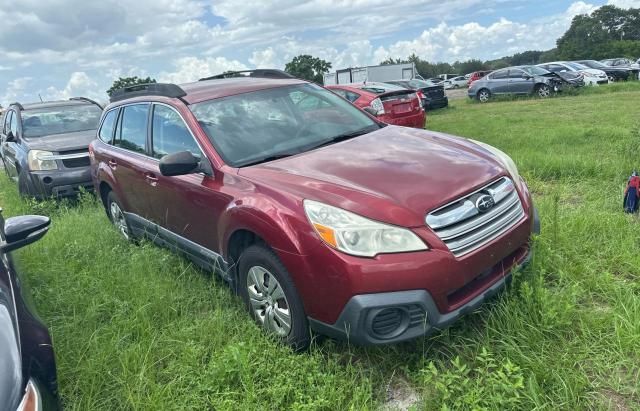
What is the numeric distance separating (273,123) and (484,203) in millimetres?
1757

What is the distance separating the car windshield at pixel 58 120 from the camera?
8.41 meters

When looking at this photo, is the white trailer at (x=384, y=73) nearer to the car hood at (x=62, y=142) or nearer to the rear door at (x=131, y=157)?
the car hood at (x=62, y=142)

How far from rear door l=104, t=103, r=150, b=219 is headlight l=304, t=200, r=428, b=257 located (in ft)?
7.83

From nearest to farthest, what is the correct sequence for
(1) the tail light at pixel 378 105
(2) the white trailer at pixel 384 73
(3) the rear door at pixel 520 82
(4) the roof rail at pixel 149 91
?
(4) the roof rail at pixel 149 91 < (1) the tail light at pixel 378 105 < (3) the rear door at pixel 520 82 < (2) the white trailer at pixel 384 73

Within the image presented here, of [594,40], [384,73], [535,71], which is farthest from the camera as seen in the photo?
[594,40]

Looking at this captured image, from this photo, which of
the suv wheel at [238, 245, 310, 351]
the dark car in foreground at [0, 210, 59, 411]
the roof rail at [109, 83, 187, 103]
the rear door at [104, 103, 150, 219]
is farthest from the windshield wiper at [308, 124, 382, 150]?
the dark car in foreground at [0, 210, 59, 411]

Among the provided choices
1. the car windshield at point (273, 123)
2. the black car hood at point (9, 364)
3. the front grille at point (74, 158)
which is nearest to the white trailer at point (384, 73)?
the front grille at point (74, 158)

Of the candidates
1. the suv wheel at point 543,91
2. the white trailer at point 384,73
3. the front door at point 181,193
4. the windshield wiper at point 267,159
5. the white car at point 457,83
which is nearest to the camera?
the windshield wiper at point 267,159

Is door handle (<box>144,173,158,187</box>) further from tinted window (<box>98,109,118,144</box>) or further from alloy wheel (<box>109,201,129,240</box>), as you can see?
tinted window (<box>98,109,118,144</box>)

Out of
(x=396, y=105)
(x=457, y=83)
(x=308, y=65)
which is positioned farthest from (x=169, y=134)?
(x=308, y=65)

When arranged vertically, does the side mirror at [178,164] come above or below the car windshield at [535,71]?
above

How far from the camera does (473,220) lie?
282 cm

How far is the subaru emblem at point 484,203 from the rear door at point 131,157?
2843mm

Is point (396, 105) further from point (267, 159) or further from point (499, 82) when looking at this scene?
point (499, 82)
